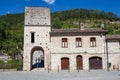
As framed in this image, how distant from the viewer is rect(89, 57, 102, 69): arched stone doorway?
111ft

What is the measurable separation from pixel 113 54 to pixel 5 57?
2823 centimetres

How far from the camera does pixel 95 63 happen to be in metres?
34.0

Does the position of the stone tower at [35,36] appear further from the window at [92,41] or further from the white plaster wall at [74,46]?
the window at [92,41]

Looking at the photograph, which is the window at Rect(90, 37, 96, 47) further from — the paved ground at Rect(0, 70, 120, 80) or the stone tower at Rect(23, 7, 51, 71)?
the paved ground at Rect(0, 70, 120, 80)

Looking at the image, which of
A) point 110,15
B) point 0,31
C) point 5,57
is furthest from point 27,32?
point 110,15

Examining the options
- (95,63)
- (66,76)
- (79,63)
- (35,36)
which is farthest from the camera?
(35,36)

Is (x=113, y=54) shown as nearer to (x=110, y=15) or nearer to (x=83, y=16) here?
(x=83, y=16)

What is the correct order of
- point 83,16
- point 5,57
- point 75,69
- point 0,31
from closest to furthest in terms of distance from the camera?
point 75,69 → point 5,57 → point 0,31 → point 83,16

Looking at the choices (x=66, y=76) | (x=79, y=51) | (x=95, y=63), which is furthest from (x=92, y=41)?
(x=66, y=76)

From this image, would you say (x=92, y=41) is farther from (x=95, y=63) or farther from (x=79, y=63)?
(x=79, y=63)

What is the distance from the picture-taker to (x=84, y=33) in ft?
111

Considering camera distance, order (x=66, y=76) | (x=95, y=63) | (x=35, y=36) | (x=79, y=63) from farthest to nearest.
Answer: (x=35, y=36)
(x=95, y=63)
(x=79, y=63)
(x=66, y=76)

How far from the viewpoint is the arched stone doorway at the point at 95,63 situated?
111ft

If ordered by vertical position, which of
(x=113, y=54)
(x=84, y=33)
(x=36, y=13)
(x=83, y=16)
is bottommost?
(x=113, y=54)
